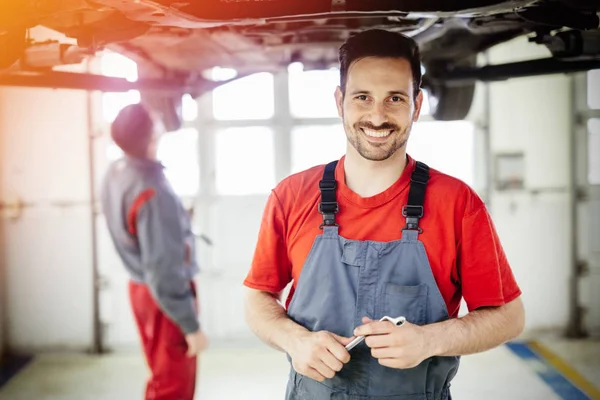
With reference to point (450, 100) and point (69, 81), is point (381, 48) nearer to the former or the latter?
point (69, 81)

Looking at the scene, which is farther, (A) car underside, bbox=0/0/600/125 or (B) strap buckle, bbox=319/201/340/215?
(A) car underside, bbox=0/0/600/125

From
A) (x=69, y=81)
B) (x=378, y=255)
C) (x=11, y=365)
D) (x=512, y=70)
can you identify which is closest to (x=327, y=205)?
(x=378, y=255)

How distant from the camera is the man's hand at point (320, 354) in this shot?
1105 mm

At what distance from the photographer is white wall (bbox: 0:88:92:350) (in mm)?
3961

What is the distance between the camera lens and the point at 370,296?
125 centimetres

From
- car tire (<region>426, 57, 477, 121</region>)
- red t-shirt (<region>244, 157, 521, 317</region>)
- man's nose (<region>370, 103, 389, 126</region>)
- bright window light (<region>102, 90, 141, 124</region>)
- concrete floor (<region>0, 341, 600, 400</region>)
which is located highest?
bright window light (<region>102, 90, 141, 124</region>)

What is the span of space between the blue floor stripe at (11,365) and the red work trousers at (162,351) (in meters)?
1.65

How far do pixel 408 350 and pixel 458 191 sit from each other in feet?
1.28

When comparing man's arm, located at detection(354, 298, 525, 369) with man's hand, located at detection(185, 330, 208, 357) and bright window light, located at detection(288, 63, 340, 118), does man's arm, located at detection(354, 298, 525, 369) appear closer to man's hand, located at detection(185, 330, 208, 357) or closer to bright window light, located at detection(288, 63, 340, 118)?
man's hand, located at detection(185, 330, 208, 357)

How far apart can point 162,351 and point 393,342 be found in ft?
6.37

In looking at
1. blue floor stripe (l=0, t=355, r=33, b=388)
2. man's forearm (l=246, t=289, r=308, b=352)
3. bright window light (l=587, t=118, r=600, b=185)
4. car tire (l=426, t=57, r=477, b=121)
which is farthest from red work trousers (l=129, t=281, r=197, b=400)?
bright window light (l=587, t=118, r=600, b=185)

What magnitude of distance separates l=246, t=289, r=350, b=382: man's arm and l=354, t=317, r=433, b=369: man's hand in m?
0.06

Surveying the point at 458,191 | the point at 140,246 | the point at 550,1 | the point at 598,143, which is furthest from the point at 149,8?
the point at 598,143

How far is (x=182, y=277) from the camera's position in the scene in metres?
2.78
